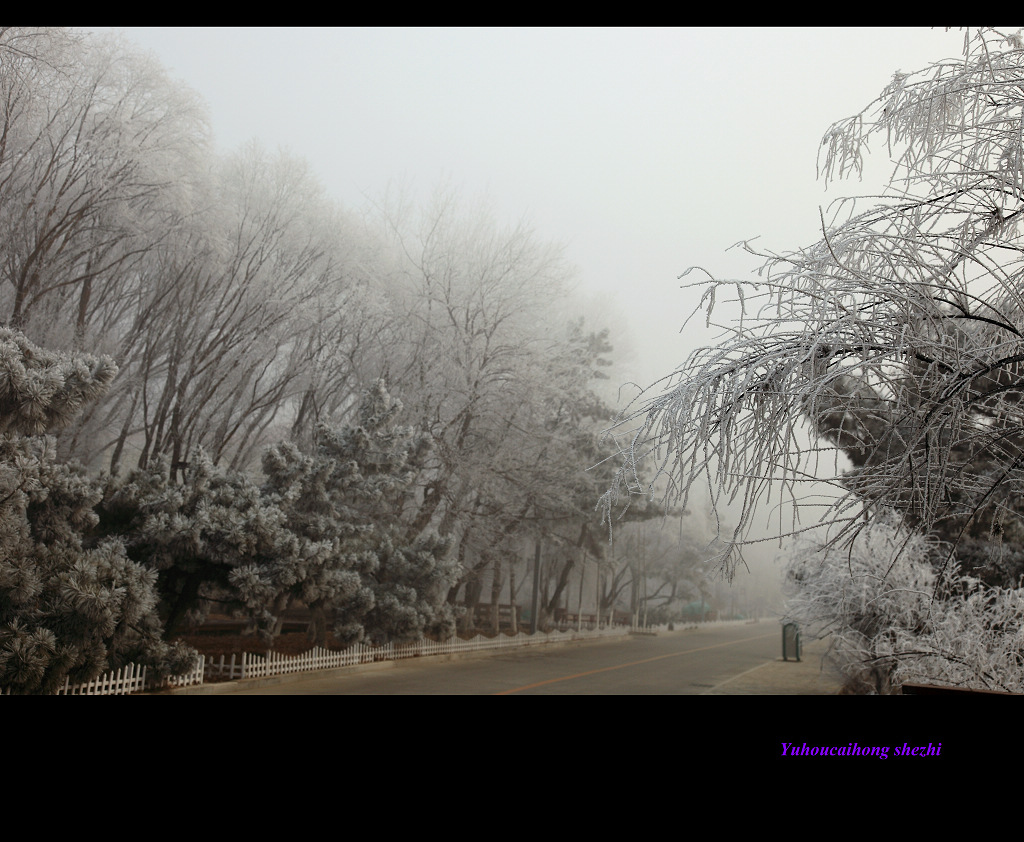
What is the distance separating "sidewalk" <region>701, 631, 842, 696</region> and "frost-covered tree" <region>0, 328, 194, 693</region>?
596cm

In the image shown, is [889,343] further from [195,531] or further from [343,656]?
[343,656]

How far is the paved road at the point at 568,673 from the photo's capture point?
8.42 m

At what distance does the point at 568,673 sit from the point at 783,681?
3.12 metres

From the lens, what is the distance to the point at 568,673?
10.3 meters

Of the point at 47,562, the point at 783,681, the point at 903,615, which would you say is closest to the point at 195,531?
the point at 47,562

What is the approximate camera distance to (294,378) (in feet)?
33.9

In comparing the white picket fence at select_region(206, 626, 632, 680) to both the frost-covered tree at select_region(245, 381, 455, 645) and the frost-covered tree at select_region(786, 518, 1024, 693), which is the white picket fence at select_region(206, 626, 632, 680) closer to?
the frost-covered tree at select_region(245, 381, 455, 645)

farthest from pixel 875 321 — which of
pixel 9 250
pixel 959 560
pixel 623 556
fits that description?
pixel 623 556

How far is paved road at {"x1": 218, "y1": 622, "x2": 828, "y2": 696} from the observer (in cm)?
842

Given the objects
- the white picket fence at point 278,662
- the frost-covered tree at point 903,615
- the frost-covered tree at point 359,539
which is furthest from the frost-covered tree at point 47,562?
the frost-covered tree at point 903,615

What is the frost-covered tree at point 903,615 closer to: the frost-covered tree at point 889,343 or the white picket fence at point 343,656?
the frost-covered tree at point 889,343

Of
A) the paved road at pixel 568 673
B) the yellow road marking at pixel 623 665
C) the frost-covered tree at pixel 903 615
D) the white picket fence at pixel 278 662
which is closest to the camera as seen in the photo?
the frost-covered tree at pixel 903 615

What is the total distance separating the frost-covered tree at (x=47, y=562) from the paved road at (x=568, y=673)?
1.62 meters
